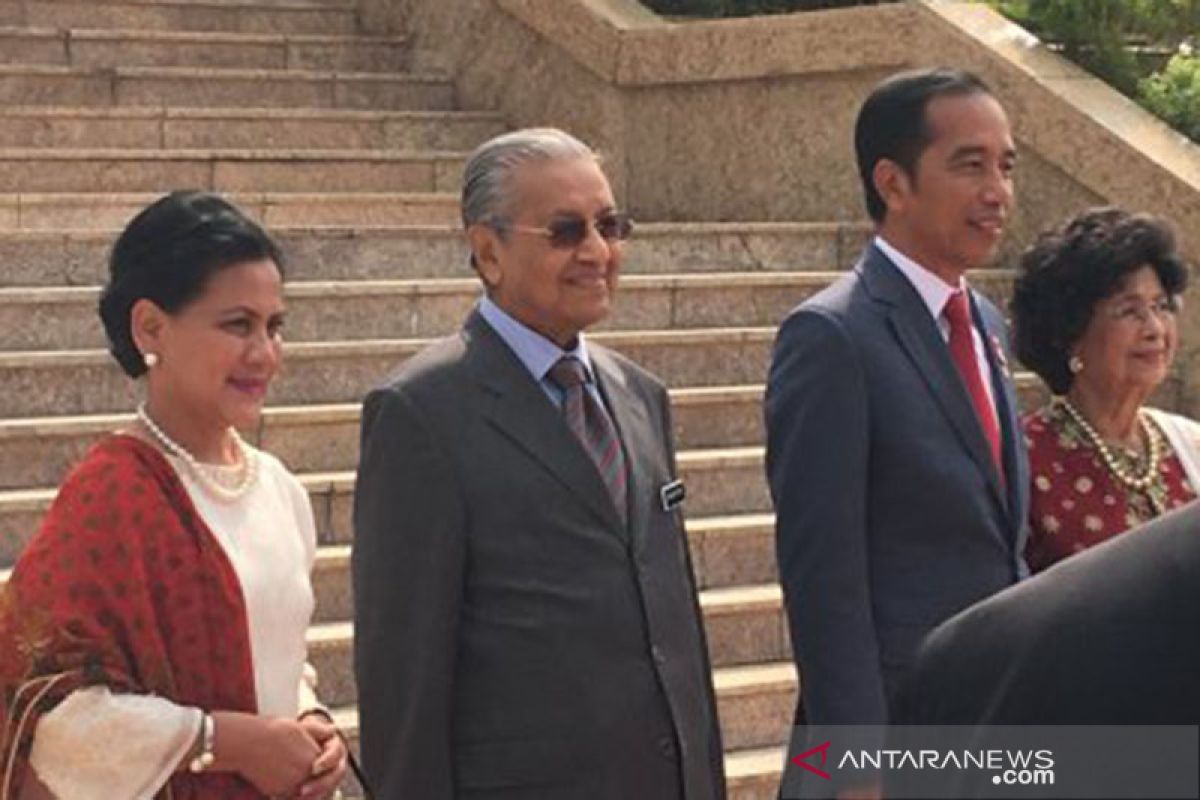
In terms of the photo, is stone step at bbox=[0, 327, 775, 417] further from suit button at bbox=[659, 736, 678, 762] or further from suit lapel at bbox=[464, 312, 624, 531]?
suit button at bbox=[659, 736, 678, 762]

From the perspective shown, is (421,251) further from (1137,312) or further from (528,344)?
(528,344)

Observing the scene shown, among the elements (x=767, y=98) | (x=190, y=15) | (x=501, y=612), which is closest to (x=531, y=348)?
(x=501, y=612)

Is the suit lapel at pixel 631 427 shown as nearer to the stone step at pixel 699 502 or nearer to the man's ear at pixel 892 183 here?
the man's ear at pixel 892 183

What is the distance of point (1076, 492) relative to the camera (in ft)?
13.3

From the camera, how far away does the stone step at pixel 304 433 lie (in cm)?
627

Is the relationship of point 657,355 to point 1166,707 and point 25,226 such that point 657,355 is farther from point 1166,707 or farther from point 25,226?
point 1166,707

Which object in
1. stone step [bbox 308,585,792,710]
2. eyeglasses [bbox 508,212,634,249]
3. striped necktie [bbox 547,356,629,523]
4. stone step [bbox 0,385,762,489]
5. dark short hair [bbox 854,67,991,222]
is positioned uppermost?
dark short hair [bbox 854,67,991,222]

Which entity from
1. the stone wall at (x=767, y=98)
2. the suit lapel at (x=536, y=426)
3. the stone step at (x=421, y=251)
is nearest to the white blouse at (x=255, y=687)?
the suit lapel at (x=536, y=426)

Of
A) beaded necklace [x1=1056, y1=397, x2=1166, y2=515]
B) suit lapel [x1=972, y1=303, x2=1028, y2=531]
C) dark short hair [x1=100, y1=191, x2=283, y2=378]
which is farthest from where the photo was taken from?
beaded necklace [x1=1056, y1=397, x2=1166, y2=515]

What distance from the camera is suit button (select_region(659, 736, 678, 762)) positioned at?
140 inches

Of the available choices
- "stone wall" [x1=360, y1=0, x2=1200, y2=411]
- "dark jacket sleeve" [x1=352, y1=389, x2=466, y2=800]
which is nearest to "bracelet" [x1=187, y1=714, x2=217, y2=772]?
"dark jacket sleeve" [x1=352, y1=389, x2=466, y2=800]

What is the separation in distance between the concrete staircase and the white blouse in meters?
2.22

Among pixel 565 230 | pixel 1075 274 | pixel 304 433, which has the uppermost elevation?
pixel 565 230

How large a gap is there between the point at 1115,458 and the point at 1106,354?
0.20m
